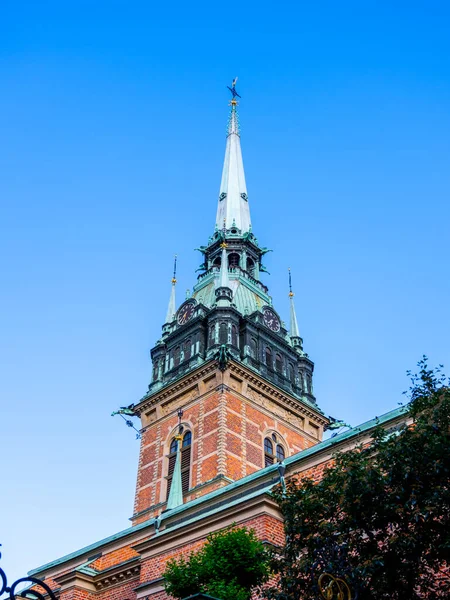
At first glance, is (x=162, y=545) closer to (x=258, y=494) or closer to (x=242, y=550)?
(x=258, y=494)

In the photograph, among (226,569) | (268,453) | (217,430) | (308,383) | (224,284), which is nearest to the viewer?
(226,569)

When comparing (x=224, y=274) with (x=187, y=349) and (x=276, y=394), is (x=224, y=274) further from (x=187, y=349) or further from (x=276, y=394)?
(x=276, y=394)

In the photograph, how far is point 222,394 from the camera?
42.1 metres

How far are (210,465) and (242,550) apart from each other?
2360 centimetres

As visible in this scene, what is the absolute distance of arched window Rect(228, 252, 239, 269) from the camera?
180 ft

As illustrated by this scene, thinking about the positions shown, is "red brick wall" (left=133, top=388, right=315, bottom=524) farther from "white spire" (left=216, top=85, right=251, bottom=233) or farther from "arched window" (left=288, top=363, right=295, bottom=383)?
"white spire" (left=216, top=85, right=251, bottom=233)

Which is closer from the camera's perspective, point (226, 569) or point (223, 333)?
point (226, 569)

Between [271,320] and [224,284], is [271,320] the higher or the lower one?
the lower one

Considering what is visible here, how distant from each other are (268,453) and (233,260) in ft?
57.8

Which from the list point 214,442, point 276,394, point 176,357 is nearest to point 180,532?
point 214,442

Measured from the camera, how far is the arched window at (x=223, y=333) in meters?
45.4

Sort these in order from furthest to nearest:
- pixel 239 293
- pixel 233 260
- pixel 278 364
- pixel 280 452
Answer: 1. pixel 233 260
2. pixel 239 293
3. pixel 278 364
4. pixel 280 452

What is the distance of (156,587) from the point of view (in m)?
22.3

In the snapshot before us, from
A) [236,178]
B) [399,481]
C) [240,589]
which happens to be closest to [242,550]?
[240,589]
